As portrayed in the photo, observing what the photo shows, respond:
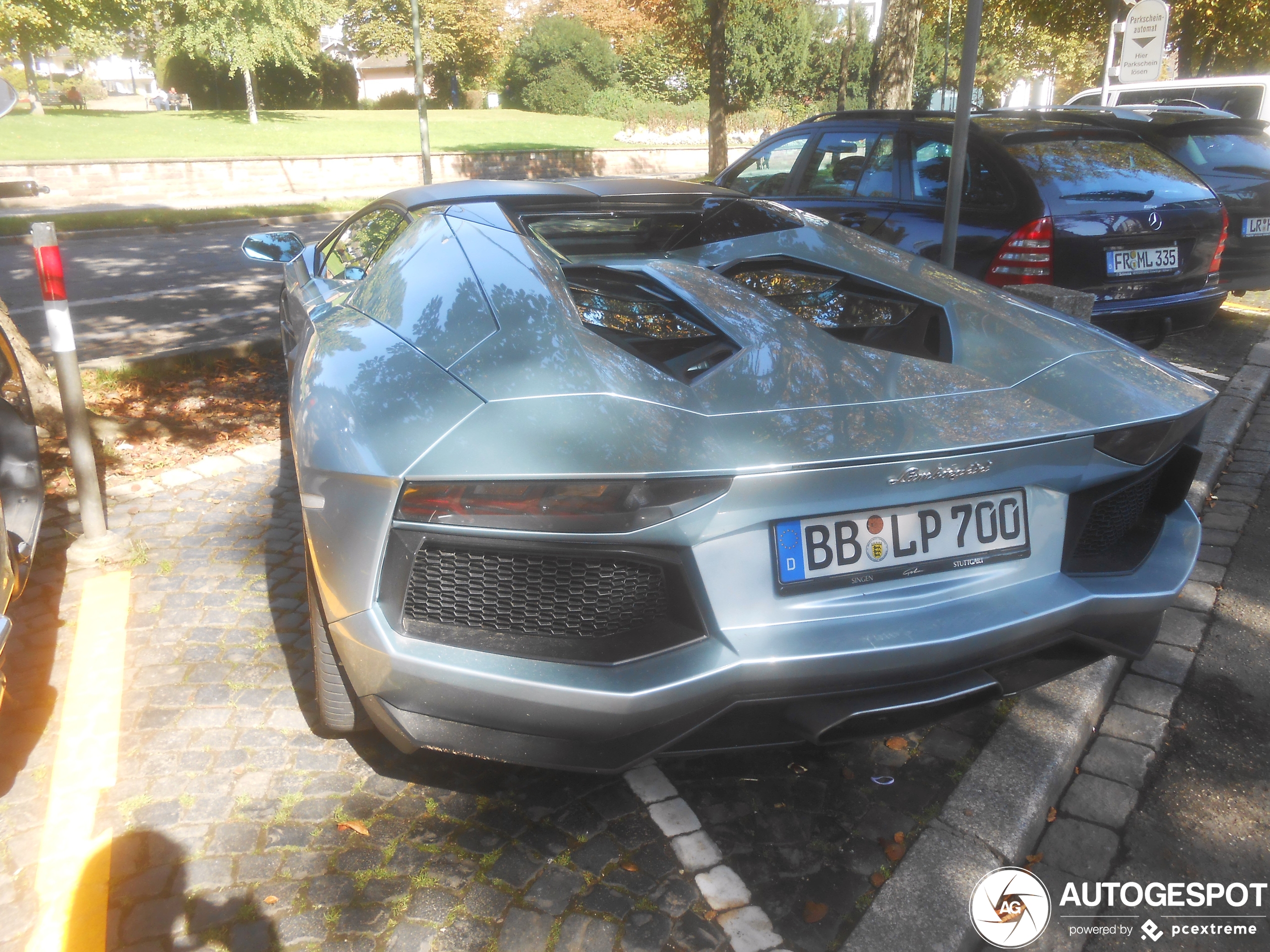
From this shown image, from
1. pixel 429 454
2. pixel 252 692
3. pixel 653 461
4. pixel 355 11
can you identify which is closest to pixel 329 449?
pixel 429 454

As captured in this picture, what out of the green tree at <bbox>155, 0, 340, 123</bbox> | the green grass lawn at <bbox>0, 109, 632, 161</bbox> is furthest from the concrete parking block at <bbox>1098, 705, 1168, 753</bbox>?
the green tree at <bbox>155, 0, 340, 123</bbox>

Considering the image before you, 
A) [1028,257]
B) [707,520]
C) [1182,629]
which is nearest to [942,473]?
[707,520]

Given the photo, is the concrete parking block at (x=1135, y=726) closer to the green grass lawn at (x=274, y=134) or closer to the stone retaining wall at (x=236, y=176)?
the stone retaining wall at (x=236, y=176)

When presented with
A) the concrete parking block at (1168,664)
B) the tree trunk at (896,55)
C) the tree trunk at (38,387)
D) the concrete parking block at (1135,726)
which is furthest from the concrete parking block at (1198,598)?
the tree trunk at (896,55)

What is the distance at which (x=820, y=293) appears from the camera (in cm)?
273

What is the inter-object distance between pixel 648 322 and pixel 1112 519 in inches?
48.1

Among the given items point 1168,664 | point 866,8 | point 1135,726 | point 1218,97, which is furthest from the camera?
point 866,8

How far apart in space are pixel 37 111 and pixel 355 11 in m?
19.5

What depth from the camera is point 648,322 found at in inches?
93.1

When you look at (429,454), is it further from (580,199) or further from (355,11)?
(355,11)

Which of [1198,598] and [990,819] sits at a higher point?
[990,819]

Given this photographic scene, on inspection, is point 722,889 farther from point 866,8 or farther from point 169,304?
point 866,8

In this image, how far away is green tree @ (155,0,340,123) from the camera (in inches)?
1382

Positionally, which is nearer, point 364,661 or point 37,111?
point 364,661
